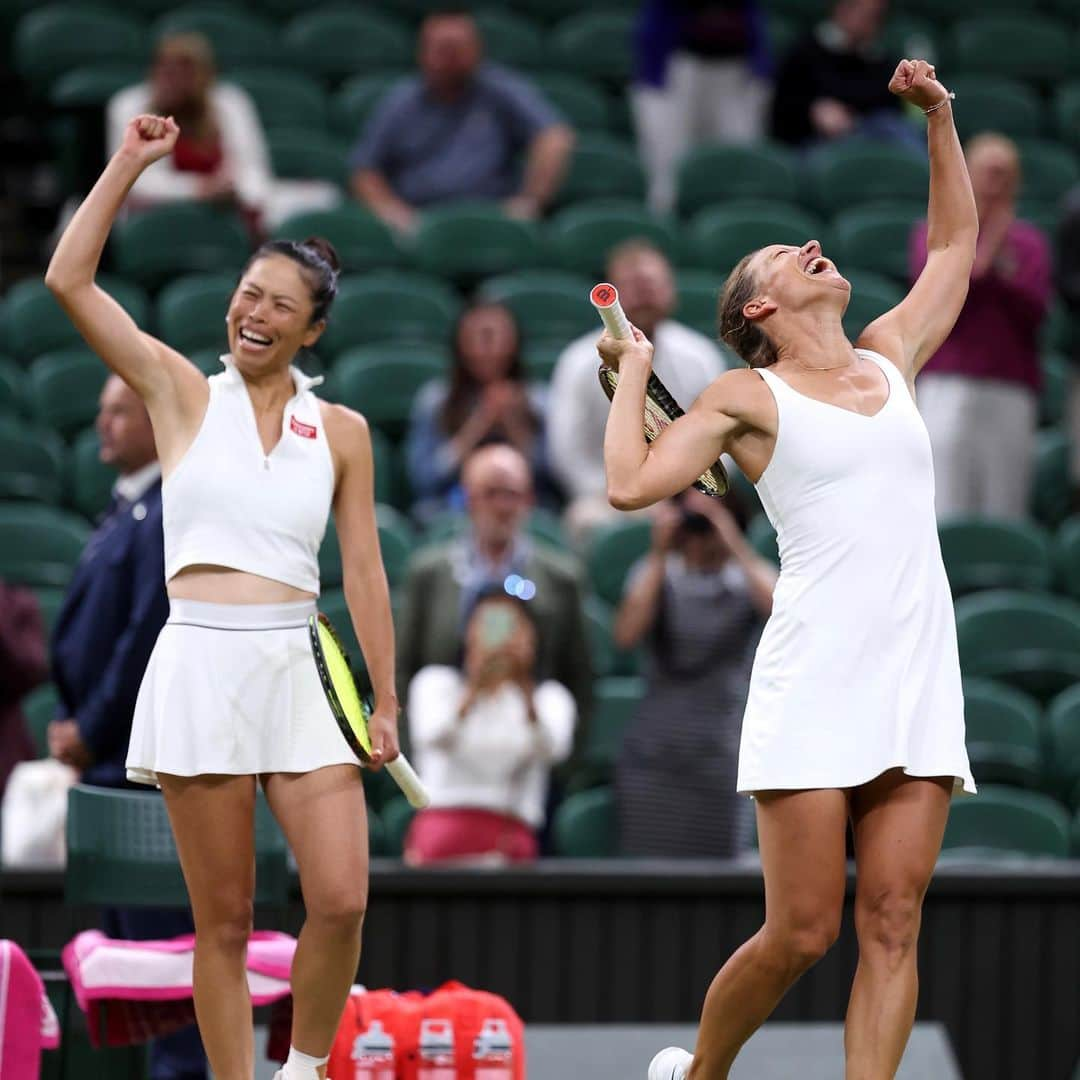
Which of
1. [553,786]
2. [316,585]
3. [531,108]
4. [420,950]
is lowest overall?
[420,950]

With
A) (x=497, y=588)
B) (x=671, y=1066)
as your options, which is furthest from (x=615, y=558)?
(x=671, y=1066)

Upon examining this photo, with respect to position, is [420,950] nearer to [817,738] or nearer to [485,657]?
[485,657]

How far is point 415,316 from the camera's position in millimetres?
8336

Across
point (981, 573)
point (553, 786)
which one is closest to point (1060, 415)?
point (981, 573)

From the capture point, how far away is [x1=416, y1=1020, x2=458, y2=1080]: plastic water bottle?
4.34 meters

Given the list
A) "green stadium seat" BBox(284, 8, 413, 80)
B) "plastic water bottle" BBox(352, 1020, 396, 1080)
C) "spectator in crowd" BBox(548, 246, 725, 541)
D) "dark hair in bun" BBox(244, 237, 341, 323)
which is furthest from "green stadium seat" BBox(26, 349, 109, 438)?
"plastic water bottle" BBox(352, 1020, 396, 1080)

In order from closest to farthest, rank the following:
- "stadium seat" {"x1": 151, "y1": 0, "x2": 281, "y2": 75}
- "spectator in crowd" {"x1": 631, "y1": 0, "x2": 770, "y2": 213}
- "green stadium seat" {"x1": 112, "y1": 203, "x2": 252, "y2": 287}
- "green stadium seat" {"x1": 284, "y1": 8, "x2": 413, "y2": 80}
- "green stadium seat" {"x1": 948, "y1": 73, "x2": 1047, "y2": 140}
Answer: "green stadium seat" {"x1": 112, "y1": 203, "x2": 252, "y2": 287}
"spectator in crowd" {"x1": 631, "y1": 0, "x2": 770, "y2": 213}
"stadium seat" {"x1": 151, "y1": 0, "x2": 281, "y2": 75}
"green stadium seat" {"x1": 948, "y1": 73, "x2": 1047, "y2": 140}
"green stadium seat" {"x1": 284, "y1": 8, "x2": 413, "y2": 80}

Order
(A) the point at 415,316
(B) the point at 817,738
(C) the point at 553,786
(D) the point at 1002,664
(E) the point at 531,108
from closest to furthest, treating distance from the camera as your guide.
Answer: (B) the point at 817,738 < (C) the point at 553,786 < (D) the point at 1002,664 < (A) the point at 415,316 < (E) the point at 531,108

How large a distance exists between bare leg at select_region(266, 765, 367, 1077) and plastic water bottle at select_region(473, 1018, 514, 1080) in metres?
0.46

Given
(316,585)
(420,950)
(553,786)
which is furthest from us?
(553,786)

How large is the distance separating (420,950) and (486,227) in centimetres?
383

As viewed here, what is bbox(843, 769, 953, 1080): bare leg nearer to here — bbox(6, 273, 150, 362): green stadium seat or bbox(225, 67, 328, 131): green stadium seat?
bbox(6, 273, 150, 362): green stadium seat

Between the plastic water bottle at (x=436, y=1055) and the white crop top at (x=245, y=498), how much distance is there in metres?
0.93

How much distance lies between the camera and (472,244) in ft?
28.8
